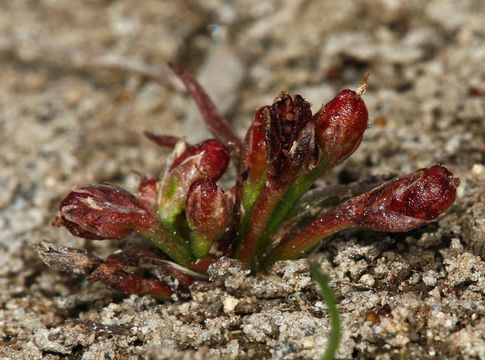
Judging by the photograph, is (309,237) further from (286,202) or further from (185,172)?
(185,172)

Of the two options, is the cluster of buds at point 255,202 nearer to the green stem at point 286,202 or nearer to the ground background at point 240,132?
the green stem at point 286,202

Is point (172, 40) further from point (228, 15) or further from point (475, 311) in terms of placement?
point (475, 311)

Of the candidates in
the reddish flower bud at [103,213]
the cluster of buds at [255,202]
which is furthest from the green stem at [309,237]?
the reddish flower bud at [103,213]

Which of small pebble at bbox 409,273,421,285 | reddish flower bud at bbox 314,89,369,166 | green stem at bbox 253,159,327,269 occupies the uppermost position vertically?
reddish flower bud at bbox 314,89,369,166

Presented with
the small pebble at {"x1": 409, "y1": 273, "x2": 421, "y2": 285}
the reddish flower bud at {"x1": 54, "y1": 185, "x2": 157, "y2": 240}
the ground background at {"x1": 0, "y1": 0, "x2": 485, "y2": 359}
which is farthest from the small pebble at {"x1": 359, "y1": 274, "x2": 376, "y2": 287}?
the reddish flower bud at {"x1": 54, "y1": 185, "x2": 157, "y2": 240}

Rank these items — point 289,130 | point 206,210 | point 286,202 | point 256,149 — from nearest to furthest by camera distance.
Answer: point 289,130
point 206,210
point 256,149
point 286,202

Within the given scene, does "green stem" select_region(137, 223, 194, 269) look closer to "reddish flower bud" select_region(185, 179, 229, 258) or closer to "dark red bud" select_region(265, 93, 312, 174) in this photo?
"reddish flower bud" select_region(185, 179, 229, 258)

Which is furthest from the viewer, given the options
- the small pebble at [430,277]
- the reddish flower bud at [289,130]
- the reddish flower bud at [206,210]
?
the small pebble at [430,277]

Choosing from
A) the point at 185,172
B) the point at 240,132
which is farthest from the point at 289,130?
the point at 240,132
